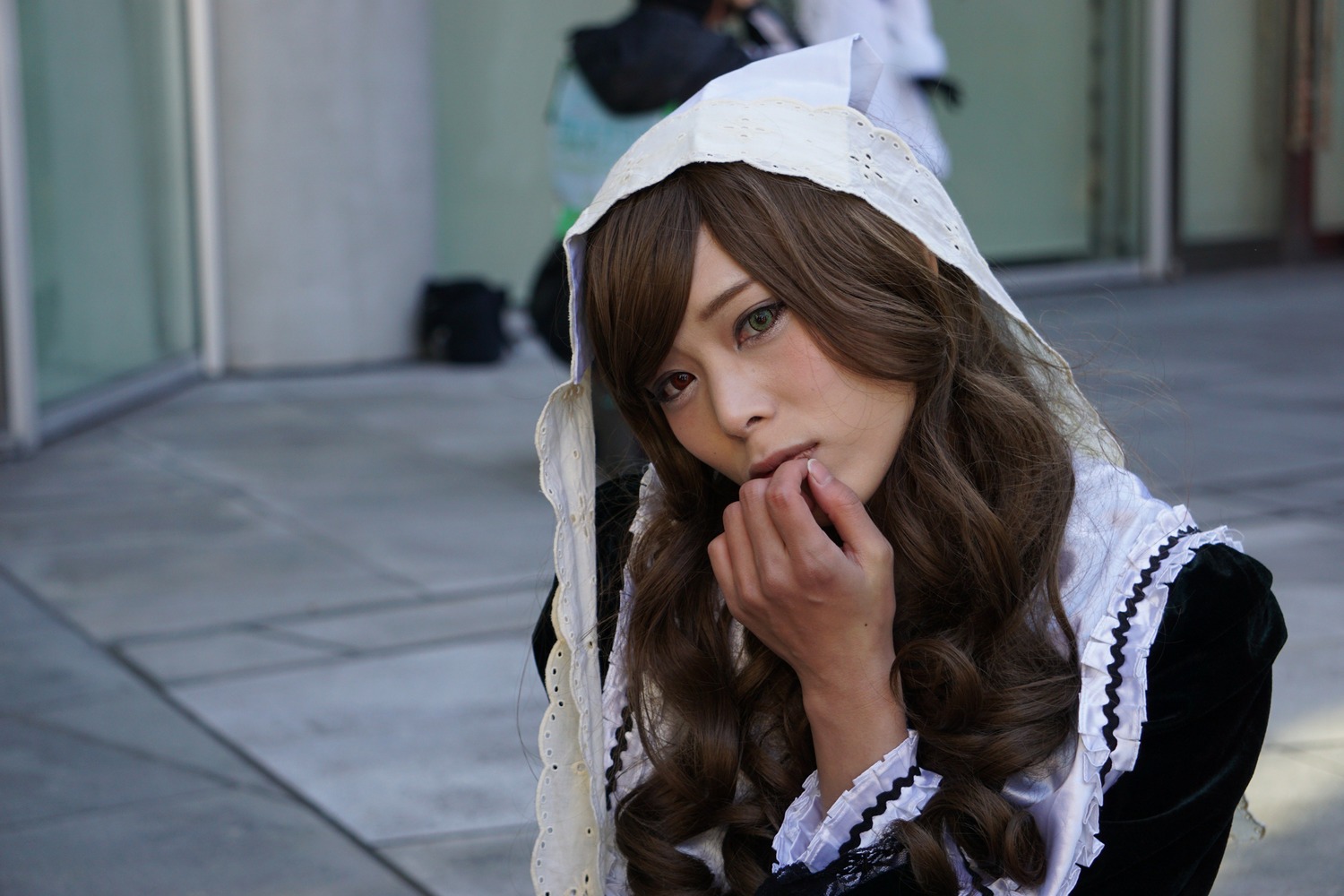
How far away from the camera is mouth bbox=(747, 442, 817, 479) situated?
59.4 inches

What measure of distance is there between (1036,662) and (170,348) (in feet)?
24.8

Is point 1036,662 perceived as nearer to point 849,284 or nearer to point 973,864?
point 973,864

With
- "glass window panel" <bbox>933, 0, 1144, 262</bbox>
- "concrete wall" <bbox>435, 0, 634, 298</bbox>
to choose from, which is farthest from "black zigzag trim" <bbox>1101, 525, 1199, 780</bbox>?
"glass window panel" <bbox>933, 0, 1144, 262</bbox>

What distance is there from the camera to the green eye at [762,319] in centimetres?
150

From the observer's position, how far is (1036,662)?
4.96 feet

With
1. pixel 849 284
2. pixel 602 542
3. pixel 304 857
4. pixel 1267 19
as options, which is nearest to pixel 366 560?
pixel 304 857

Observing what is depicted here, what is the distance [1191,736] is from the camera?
4.76 feet

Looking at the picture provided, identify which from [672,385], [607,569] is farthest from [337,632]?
[672,385]

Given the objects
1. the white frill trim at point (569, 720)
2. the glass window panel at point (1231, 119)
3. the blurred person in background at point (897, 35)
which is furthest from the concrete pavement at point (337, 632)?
the glass window panel at point (1231, 119)

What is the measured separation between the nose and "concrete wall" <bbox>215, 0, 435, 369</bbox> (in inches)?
295

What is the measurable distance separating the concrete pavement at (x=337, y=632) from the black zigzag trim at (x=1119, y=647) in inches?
13.9

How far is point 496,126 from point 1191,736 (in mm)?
8877

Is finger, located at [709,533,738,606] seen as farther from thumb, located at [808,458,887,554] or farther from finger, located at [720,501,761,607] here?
thumb, located at [808,458,887,554]

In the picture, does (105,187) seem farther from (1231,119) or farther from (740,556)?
(1231,119)
